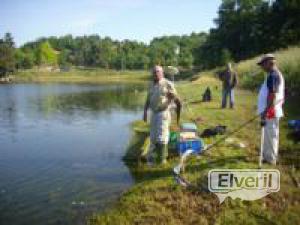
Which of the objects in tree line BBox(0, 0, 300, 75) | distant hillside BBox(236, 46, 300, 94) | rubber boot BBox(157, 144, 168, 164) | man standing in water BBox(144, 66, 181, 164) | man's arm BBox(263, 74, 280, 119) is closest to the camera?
man's arm BBox(263, 74, 280, 119)

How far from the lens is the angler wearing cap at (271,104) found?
9.32 meters

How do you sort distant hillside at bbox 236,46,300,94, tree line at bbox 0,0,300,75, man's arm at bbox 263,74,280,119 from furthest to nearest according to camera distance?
tree line at bbox 0,0,300,75
distant hillside at bbox 236,46,300,94
man's arm at bbox 263,74,280,119

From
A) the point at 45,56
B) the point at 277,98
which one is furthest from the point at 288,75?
the point at 45,56

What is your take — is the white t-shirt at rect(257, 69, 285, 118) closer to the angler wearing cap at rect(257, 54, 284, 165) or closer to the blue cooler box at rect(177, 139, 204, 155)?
the angler wearing cap at rect(257, 54, 284, 165)

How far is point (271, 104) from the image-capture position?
9.33m

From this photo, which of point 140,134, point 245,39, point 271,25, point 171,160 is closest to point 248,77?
→ point 140,134

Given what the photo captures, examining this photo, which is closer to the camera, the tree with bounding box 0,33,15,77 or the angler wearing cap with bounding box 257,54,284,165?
the angler wearing cap with bounding box 257,54,284,165

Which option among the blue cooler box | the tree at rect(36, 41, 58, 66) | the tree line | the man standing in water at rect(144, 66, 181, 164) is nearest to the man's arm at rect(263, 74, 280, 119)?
the man standing in water at rect(144, 66, 181, 164)

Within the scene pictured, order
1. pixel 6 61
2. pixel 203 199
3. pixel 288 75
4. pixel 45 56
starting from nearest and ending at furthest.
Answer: pixel 203 199 < pixel 288 75 < pixel 6 61 < pixel 45 56

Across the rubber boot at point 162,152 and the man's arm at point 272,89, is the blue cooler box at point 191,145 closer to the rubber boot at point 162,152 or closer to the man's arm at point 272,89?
the rubber boot at point 162,152

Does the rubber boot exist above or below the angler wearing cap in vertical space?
below

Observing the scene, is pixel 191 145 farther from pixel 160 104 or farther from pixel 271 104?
pixel 271 104

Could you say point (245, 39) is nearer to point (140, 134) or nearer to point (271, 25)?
point (271, 25)

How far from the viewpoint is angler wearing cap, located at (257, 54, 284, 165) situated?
367 inches
